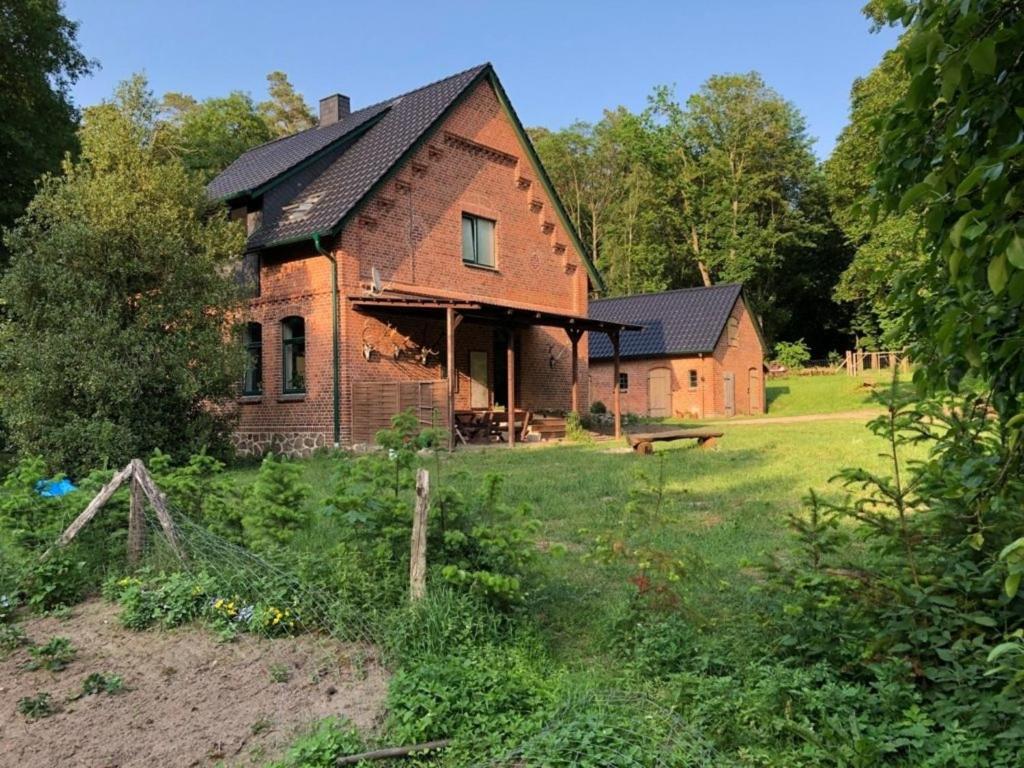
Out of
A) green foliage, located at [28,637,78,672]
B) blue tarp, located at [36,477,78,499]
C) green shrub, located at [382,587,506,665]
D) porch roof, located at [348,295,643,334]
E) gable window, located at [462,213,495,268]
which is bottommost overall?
green foliage, located at [28,637,78,672]

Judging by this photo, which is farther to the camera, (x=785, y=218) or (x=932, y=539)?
(x=785, y=218)

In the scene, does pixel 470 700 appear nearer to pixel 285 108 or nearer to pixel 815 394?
pixel 815 394

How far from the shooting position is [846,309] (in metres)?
53.4

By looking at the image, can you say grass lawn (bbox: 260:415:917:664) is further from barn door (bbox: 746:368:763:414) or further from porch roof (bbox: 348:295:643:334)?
barn door (bbox: 746:368:763:414)

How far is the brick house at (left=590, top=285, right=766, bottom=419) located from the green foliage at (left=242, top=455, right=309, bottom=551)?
28.2 metres

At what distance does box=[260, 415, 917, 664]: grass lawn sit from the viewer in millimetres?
4848

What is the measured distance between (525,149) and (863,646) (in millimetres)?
19754

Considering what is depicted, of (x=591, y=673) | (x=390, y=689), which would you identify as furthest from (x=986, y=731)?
(x=390, y=689)

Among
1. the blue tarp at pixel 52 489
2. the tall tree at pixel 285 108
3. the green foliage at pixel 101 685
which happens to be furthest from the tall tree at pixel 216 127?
the green foliage at pixel 101 685

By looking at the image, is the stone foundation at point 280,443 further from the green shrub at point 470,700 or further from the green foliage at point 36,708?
the green shrub at point 470,700

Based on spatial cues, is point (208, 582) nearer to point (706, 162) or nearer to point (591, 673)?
point (591, 673)

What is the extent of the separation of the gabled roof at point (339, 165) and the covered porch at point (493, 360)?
8.03ft

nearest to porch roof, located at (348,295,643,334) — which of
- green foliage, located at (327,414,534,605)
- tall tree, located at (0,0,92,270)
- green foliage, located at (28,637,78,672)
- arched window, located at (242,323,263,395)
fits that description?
arched window, located at (242,323,263,395)

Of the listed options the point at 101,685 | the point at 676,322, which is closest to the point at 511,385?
the point at 101,685
